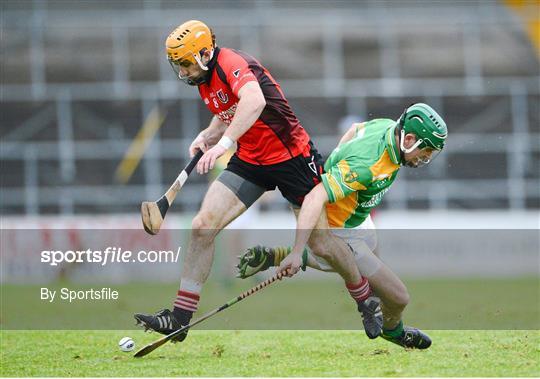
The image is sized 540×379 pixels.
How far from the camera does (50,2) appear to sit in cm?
1900

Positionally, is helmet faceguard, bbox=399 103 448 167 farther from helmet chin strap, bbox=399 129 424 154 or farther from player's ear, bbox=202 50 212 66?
player's ear, bbox=202 50 212 66

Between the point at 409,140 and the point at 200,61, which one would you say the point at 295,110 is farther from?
the point at 409,140

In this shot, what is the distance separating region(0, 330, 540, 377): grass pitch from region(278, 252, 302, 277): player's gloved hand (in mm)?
478

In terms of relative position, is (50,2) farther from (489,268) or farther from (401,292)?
(401,292)

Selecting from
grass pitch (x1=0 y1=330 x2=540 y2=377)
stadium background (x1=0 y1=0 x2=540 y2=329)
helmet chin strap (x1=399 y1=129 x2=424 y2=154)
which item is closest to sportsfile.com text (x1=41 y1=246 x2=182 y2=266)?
stadium background (x1=0 y1=0 x2=540 y2=329)

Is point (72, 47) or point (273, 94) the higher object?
point (273, 94)

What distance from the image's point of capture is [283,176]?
6.79 m

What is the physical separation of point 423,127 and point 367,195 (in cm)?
62

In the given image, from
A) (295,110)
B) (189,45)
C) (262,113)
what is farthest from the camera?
(295,110)

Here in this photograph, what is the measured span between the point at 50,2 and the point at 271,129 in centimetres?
1305

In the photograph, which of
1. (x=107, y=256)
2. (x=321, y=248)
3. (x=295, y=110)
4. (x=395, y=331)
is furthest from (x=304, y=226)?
(x=295, y=110)

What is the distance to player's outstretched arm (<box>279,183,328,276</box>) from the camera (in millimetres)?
6203

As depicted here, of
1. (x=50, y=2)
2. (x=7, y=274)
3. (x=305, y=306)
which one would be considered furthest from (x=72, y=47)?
(x=305, y=306)

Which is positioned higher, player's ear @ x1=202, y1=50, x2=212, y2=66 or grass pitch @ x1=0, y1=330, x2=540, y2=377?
player's ear @ x1=202, y1=50, x2=212, y2=66
